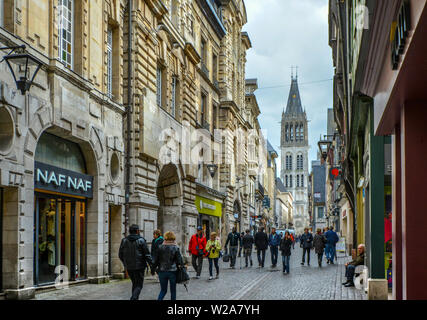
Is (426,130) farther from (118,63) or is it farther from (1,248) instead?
(118,63)

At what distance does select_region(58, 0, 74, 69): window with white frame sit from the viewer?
16064 millimetres

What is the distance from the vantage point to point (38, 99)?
14359mm

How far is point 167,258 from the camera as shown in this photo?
447 inches

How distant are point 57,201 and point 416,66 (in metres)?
11.4

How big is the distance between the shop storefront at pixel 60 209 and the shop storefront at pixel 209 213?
14.4 meters

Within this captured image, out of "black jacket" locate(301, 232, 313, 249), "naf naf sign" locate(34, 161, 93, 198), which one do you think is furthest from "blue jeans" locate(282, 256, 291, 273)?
"naf naf sign" locate(34, 161, 93, 198)

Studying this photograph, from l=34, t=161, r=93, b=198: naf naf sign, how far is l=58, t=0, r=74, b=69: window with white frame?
285 cm

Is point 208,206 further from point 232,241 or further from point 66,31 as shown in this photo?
point 66,31

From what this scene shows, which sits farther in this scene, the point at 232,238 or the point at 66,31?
the point at 232,238

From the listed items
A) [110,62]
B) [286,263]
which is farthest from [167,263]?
[286,263]

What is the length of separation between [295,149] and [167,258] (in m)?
175
